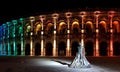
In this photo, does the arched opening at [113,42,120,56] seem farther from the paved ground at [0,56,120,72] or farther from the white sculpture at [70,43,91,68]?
the white sculpture at [70,43,91,68]

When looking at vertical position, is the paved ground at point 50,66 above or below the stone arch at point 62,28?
below

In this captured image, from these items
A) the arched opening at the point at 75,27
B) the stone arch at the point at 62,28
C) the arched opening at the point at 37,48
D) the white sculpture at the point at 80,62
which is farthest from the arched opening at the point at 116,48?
the white sculpture at the point at 80,62

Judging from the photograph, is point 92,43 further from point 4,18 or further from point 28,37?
point 4,18

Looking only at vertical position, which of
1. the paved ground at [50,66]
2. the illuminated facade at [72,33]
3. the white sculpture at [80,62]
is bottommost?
the paved ground at [50,66]

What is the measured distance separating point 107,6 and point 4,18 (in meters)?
23.8

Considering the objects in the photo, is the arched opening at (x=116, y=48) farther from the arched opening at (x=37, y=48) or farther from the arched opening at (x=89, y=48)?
the arched opening at (x=37, y=48)

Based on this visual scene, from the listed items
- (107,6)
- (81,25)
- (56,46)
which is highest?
(107,6)

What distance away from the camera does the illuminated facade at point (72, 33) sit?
57562mm

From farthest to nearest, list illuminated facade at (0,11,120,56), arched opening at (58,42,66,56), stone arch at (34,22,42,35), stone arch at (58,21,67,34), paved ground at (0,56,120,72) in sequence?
stone arch at (34,22,42,35) → stone arch at (58,21,67,34) → arched opening at (58,42,66,56) → illuminated facade at (0,11,120,56) → paved ground at (0,56,120,72)

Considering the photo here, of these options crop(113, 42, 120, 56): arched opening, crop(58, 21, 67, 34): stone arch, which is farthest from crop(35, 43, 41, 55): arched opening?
crop(113, 42, 120, 56): arched opening

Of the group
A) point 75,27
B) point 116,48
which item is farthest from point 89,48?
point 116,48

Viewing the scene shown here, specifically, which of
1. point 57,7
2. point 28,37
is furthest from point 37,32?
point 57,7

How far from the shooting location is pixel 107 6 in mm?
57562

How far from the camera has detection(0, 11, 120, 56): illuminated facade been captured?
57.6 meters
